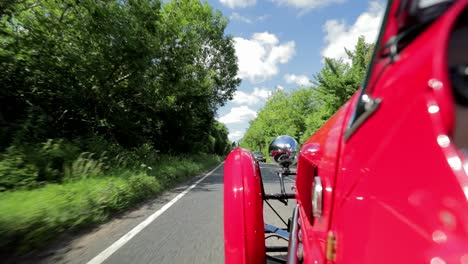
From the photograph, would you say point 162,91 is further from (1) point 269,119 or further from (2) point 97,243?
(1) point 269,119

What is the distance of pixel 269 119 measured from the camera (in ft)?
274

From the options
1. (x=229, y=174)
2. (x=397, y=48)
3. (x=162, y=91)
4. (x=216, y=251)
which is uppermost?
(x=162, y=91)

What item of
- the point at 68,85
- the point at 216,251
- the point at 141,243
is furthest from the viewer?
the point at 68,85

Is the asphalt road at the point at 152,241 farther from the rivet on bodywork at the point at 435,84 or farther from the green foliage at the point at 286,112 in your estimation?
the green foliage at the point at 286,112

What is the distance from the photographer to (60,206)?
620cm

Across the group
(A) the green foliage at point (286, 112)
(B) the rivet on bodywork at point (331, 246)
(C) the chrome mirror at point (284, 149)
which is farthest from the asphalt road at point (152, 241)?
(A) the green foliage at point (286, 112)

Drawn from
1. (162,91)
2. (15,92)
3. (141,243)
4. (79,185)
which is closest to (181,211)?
(79,185)

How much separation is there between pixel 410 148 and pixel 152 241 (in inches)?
203

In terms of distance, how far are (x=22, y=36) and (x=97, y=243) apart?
30.4ft

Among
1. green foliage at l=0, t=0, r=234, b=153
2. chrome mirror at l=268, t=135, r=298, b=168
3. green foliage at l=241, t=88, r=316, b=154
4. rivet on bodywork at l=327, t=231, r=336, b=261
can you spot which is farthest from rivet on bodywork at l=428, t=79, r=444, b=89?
green foliage at l=241, t=88, r=316, b=154

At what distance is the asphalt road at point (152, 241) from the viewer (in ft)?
15.4

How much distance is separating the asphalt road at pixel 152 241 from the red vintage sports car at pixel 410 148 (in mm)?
3886

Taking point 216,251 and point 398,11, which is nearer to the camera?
point 398,11

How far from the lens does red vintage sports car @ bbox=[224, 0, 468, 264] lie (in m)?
0.81
